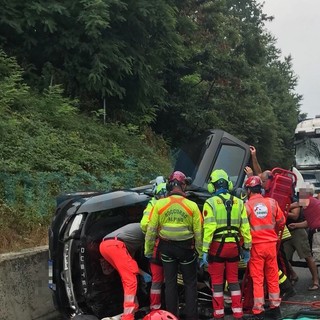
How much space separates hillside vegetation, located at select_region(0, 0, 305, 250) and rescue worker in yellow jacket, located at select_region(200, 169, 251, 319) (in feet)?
8.44

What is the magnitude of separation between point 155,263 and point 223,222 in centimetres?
90

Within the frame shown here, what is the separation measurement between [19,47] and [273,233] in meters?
9.13

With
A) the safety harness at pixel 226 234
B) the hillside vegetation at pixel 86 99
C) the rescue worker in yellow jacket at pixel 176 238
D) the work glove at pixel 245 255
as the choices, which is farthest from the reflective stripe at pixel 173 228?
the hillside vegetation at pixel 86 99

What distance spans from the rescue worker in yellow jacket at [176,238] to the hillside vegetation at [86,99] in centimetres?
213

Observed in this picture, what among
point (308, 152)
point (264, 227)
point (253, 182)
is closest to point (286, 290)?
point (264, 227)

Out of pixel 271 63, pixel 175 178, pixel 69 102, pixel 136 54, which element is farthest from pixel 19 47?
A: pixel 271 63

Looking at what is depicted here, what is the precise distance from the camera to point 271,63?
53.2 meters

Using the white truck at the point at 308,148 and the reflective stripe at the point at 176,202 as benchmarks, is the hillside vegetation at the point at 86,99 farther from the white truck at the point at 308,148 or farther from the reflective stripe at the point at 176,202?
the white truck at the point at 308,148

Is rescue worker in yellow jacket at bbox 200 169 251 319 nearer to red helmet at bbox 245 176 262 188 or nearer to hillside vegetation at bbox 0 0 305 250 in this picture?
red helmet at bbox 245 176 262 188

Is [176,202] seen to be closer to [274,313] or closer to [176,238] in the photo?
[176,238]

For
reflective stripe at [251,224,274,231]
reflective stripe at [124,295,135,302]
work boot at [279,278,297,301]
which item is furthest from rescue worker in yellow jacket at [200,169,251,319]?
work boot at [279,278,297,301]

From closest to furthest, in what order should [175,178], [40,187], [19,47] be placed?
[175,178] → [40,187] → [19,47]

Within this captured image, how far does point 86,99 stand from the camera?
13477 millimetres

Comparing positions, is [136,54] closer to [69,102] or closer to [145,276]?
[69,102]
